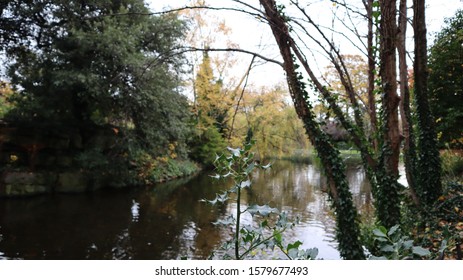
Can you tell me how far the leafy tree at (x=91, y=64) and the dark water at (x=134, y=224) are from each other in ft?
6.37

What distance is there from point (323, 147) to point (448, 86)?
20.0 feet

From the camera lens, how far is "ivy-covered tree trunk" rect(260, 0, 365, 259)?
1909 millimetres

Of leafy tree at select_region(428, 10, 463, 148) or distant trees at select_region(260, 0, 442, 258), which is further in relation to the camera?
leafy tree at select_region(428, 10, 463, 148)

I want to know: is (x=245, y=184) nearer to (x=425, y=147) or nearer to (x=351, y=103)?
(x=351, y=103)

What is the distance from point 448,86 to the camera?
673 centimetres

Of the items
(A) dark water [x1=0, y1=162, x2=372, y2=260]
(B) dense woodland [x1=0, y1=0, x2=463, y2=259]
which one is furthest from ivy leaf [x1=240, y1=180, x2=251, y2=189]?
(B) dense woodland [x1=0, y1=0, x2=463, y2=259]

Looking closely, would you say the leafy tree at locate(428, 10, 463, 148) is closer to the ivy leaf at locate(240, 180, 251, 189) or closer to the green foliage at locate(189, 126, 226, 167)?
the ivy leaf at locate(240, 180, 251, 189)

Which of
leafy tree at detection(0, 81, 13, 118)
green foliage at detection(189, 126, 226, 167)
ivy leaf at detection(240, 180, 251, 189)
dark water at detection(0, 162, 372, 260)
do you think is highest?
leafy tree at detection(0, 81, 13, 118)

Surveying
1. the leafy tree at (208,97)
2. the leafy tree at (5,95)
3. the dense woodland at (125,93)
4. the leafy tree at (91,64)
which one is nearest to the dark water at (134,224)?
the dense woodland at (125,93)

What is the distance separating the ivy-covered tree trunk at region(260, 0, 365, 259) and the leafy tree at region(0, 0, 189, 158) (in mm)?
4920

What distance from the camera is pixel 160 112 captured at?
8062mm
